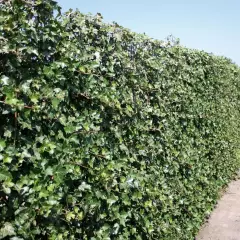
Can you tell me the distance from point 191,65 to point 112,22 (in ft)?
8.44

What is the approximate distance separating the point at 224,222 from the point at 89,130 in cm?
410

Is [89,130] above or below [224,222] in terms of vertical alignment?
above

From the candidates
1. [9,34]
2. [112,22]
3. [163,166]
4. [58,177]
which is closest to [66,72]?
[9,34]

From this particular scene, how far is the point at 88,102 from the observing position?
279cm

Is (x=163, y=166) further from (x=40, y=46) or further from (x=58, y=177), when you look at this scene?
(x=40, y=46)

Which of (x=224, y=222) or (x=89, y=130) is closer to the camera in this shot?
(x=89, y=130)

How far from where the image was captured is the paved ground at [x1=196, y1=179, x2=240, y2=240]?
5320mm

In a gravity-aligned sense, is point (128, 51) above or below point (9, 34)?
above

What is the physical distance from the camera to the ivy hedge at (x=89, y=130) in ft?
6.84

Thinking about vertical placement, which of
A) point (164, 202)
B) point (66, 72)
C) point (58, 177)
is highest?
point (66, 72)

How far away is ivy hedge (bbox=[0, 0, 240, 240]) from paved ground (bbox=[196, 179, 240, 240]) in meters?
0.36

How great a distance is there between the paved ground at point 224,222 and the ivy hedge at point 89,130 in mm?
360

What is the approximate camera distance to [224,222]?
19.1 ft

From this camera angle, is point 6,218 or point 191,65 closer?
point 6,218
